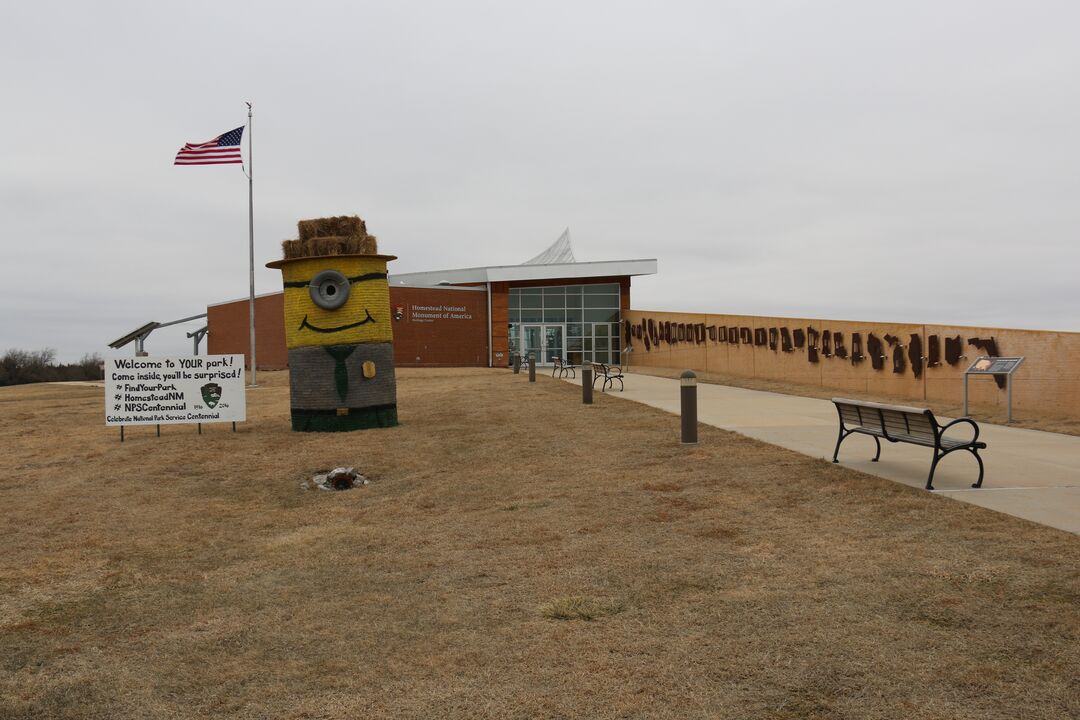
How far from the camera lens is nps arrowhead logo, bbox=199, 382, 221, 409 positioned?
13.4 m

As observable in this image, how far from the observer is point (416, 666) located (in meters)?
4.08

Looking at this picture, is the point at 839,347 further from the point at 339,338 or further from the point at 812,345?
the point at 339,338

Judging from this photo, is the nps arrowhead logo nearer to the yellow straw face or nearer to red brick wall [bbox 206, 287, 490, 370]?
the yellow straw face

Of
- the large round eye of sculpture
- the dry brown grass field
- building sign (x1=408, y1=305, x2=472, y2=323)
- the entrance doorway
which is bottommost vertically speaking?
the dry brown grass field

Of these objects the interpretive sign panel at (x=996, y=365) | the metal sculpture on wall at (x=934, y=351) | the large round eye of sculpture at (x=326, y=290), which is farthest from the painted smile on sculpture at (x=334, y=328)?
the metal sculpture on wall at (x=934, y=351)

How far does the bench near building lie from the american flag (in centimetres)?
1435

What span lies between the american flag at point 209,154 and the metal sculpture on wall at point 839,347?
1612 cm

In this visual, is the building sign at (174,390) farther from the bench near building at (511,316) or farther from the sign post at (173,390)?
the bench near building at (511,316)

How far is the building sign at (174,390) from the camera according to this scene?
12914 mm

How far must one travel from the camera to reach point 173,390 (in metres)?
13.2

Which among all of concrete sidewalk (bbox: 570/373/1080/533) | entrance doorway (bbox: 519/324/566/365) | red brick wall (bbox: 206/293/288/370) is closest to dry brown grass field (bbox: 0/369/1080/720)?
concrete sidewalk (bbox: 570/373/1080/533)

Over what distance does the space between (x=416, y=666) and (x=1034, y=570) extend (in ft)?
12.3

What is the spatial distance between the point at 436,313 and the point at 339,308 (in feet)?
72.9

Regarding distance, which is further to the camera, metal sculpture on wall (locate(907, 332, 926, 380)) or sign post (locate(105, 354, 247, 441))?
metal sculpture on wall (locate(907, 332, 926, 380))
